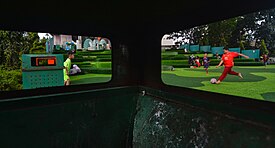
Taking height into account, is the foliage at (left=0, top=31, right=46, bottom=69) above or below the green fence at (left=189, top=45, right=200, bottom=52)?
below

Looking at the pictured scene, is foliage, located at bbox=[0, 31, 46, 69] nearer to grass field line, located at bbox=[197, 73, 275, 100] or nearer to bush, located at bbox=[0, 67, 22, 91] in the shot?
bush, located at bbox=[0, 67, 22, 91]

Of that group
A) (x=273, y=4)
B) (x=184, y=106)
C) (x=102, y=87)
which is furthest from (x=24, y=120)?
(x=273, y=4)

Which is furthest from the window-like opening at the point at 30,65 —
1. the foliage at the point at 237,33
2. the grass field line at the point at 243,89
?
the foliage at the point at 237,33

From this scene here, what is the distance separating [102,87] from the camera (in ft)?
6.34

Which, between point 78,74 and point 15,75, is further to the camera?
point 78,74

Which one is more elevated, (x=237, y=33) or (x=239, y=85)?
(x=237, y=33)

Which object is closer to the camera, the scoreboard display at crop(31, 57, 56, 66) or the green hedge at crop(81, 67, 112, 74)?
the scoreboard display at crop(31, 57, 56, 66)

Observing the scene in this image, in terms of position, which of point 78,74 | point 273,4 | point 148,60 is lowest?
point 78,74

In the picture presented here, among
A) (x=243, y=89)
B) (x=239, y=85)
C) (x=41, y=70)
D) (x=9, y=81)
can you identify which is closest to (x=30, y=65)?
(x=41, y=70)

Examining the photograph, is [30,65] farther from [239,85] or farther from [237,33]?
[237,33]

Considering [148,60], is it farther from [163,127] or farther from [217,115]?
[217,115]

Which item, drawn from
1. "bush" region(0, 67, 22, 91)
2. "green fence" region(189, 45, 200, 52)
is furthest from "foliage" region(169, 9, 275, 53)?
"bush" region(0, 67, 22, 91)

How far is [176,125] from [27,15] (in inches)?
57.1

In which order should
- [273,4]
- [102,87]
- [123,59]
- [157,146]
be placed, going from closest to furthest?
[273,4] → [157,146] → [102,87] → [123,59]
